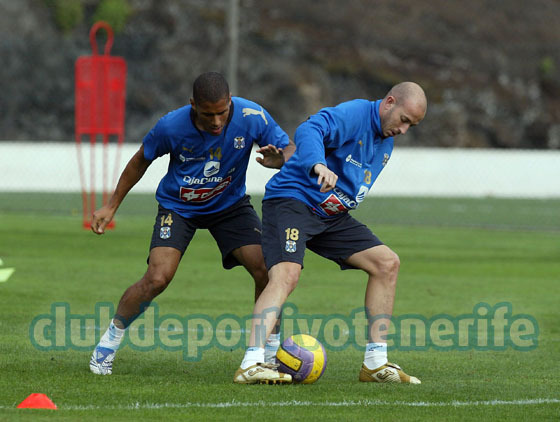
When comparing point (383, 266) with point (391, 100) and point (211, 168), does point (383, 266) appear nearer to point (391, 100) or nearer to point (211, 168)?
point (391, 100)

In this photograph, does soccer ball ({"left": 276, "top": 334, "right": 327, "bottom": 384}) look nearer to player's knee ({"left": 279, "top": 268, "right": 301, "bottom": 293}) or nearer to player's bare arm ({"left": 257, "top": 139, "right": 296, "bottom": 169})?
player's knee ({"left": 279, "top": 268, "right": 301, "bottom": 293})

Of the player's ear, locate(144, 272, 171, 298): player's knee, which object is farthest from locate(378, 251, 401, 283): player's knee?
locate(144, 272, 171, 298): player's knee

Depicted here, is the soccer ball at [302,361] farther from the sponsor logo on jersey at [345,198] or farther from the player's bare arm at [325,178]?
the player's bare arm at [325,178]

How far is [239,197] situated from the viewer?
719 cm

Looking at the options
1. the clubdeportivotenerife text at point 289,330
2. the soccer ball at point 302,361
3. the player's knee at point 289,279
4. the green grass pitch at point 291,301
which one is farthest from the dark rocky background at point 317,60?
the player's knee at point 289,279

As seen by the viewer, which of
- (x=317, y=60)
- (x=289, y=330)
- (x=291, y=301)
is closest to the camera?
(x=289, y=330)

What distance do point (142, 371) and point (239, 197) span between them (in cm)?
130

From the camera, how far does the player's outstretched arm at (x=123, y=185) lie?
22.5ft

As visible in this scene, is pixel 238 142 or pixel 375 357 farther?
pixel 238 142

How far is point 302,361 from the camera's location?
6.49 metres

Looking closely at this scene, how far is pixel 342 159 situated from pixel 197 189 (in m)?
0.97

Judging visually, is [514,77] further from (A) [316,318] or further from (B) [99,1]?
(A) [316,318]

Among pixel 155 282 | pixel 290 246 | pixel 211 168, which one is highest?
pixel 211 168

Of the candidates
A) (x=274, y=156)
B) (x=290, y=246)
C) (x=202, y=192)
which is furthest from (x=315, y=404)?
(x=202, y=192)
